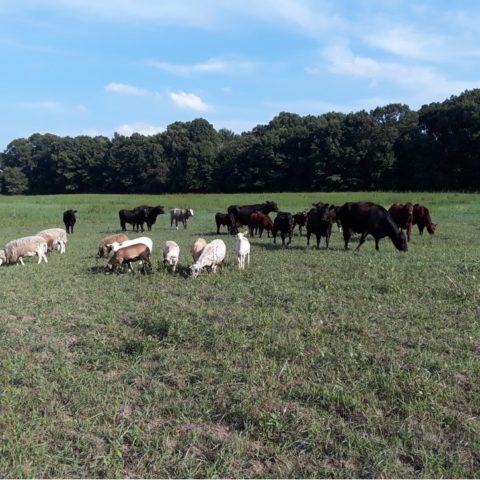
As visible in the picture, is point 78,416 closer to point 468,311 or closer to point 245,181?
point 468,311

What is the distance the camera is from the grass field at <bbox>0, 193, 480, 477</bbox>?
4574mm

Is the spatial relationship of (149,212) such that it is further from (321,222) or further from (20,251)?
(321,222)

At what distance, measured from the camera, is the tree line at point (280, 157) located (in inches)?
2594

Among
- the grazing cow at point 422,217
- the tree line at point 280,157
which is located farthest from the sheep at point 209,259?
the tree line at point 280,157

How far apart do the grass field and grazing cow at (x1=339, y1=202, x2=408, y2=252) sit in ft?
14.4

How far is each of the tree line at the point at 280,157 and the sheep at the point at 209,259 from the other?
57.1m

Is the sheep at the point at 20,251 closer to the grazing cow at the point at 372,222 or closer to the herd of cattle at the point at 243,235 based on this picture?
the herd of cattle at the point at 243,235

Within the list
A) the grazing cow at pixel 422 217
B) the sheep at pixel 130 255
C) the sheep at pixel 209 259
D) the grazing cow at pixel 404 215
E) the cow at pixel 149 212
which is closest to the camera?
the sheep at pixel 209 259

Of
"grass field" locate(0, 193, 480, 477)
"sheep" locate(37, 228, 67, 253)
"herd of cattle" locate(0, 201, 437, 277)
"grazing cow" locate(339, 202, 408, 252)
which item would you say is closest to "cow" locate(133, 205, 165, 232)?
"herd of cattle" locate(0, 201, 437, 277)

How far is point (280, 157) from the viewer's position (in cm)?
7975

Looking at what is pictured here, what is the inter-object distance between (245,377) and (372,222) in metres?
11.1

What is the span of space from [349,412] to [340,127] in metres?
75.6

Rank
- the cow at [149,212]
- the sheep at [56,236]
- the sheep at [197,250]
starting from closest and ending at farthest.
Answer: the sheep at [197,250] → the sheep at [56,236] → the cow at [149,212]

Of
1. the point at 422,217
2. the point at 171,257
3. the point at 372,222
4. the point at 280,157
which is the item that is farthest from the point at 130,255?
the point at 280,157
